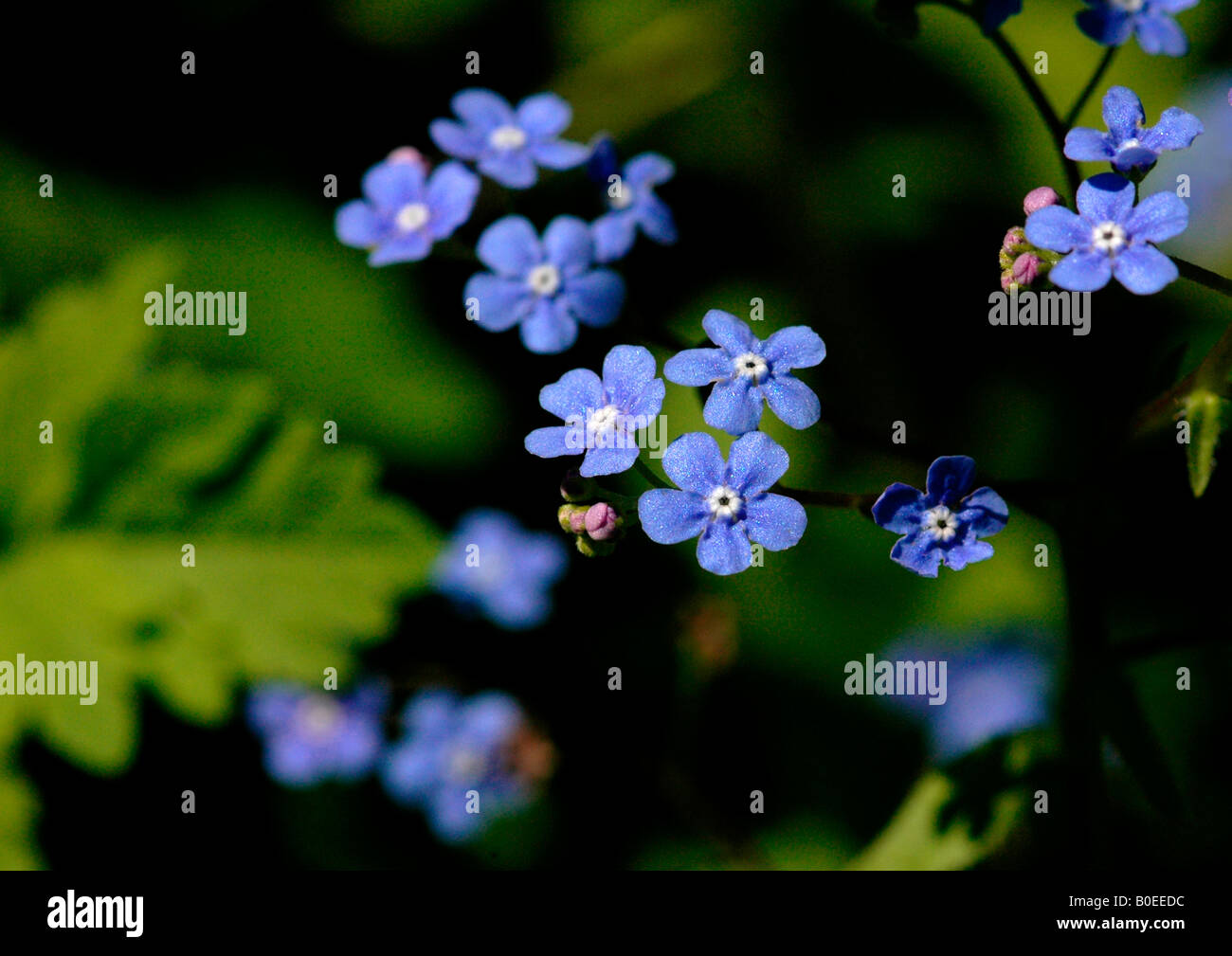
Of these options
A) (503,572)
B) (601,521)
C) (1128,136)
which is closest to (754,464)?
(601,521)

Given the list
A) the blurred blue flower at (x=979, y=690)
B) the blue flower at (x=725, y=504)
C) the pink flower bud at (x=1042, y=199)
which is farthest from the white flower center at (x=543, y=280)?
the blurred blue flower at (x=979, y=690)

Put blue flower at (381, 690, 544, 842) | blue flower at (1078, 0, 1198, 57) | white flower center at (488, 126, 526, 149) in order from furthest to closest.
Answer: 1. blue flower at (381, 690, 544, 842)
2. white flower center at (488, 126, 526, 149)
3. blue flower at (1078, 0, 1198, 57)

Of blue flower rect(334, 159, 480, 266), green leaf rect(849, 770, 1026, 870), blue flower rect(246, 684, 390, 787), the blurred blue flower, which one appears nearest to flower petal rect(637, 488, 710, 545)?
blue flower rect(334, 159, 480, 266)

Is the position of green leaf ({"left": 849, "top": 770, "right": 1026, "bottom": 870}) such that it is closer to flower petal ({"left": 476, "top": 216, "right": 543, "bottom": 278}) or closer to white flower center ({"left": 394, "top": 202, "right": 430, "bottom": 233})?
flower petal ({"left": 476, "top": 216, "right": 543, "bottom": 278})

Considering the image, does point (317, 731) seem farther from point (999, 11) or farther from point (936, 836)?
point (999, 11)

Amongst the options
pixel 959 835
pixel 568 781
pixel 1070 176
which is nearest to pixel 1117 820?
pixel 959 835

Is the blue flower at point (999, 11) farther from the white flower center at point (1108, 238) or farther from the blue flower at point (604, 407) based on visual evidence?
the blue flower at point (604, 407)
